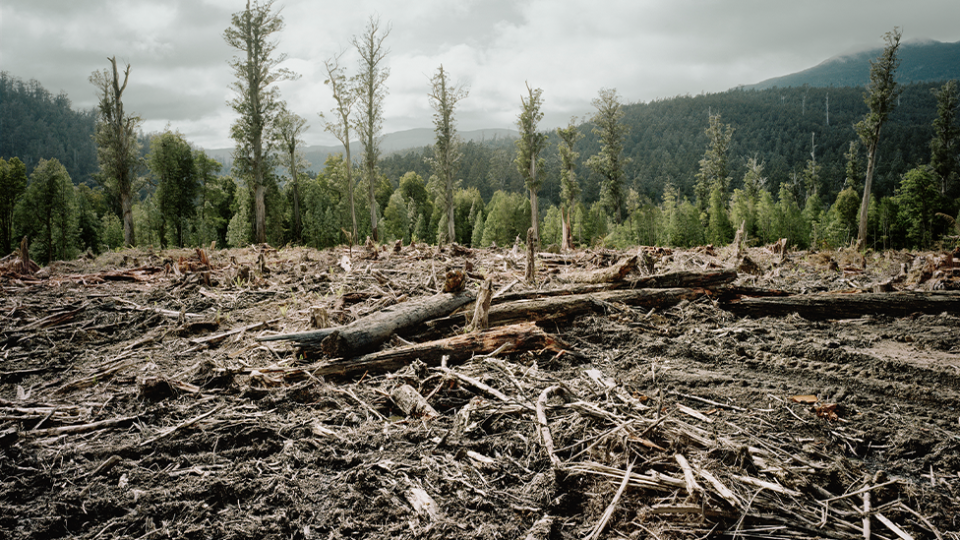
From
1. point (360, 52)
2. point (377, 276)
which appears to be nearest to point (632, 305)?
point (377, 276)

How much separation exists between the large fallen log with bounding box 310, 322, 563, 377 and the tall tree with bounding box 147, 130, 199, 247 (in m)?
35.5

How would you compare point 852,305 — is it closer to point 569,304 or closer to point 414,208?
point 569,304

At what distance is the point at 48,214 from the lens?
106ft

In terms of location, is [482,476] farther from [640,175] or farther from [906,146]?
[906,146]

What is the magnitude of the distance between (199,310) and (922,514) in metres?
6.85

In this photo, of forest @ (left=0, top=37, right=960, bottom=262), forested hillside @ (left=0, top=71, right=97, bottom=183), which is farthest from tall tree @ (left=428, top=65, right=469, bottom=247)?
forested hillside @ (left=0, top=71, right=97, bottom=183)

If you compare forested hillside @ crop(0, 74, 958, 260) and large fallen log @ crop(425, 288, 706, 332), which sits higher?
forested hillside @ crop(0, 74, 958, 260)

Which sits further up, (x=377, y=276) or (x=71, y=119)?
(x=71, y=119)

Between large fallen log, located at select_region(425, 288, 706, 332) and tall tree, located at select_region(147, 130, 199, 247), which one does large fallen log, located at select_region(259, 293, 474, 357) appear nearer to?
large fallen log, located at select_region(425, 288, 706, 332)

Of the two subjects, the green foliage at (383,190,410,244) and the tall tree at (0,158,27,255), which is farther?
the green foliage at (383,190,410,244)

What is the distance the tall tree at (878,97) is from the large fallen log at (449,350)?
32.2 m

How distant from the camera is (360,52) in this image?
26625 millimetres

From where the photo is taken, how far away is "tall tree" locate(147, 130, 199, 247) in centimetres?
3152

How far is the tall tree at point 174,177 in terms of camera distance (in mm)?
31516
